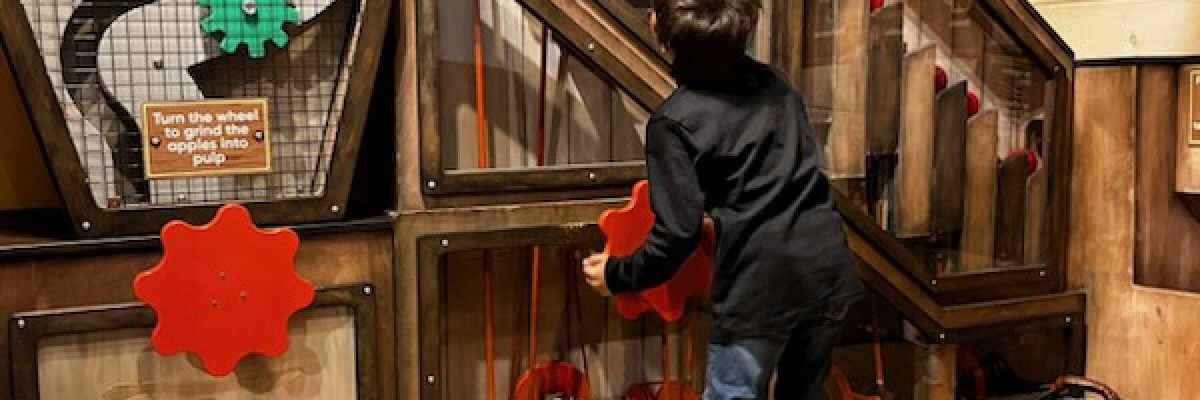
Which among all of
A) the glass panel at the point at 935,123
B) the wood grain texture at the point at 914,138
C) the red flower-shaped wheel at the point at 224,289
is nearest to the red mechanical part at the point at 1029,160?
the glass panel at the point at 935,123

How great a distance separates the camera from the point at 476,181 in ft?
6.41

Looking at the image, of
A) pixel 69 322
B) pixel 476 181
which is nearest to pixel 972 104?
pixel 476 181

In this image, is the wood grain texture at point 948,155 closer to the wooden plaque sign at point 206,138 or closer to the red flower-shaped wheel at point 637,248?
the red flower-shaped wheel at point 637,248

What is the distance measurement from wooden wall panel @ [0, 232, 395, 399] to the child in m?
0.34

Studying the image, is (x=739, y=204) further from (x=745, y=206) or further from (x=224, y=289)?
→ (x=224, y=289)

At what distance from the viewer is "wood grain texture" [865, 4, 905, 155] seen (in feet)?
7.53

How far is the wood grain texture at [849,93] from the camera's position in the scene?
227cm

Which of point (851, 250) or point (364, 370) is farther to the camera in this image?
point (851, 250)

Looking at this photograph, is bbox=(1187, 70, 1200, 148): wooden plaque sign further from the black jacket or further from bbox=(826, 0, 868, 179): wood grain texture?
the black jacket

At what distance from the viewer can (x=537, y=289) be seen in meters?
2.30

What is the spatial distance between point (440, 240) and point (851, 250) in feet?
2.54

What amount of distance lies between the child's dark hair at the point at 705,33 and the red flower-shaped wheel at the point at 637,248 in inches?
10.3

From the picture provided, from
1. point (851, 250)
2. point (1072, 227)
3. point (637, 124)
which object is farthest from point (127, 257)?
point (1072, 227)

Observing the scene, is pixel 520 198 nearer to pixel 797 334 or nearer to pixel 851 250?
pixel 797 334
